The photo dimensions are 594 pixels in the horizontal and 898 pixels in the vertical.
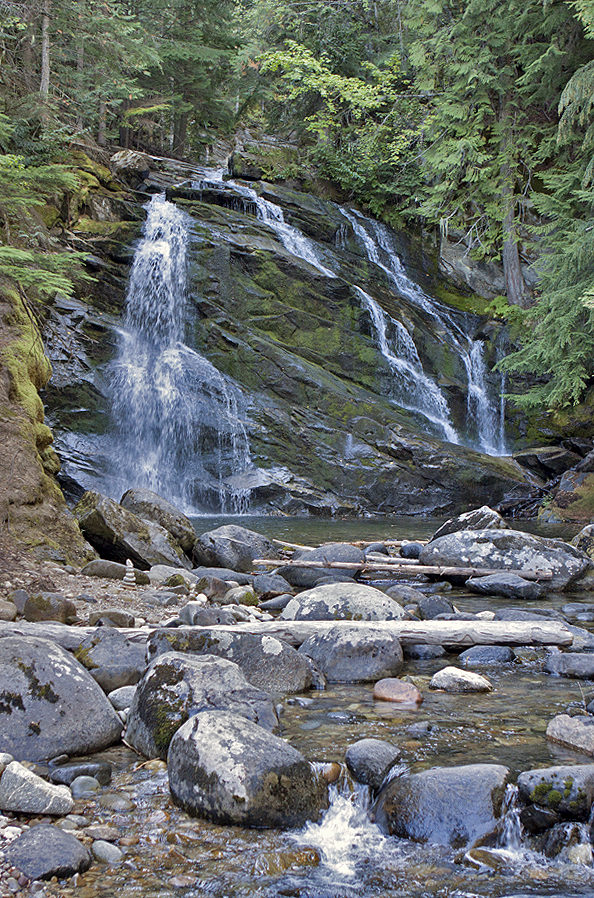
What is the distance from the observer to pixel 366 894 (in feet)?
7.22

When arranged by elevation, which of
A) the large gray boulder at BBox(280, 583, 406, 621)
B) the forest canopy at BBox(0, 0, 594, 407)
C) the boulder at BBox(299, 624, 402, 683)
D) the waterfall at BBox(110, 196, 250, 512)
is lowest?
the boulder at BBox(299, 624, 402, 683)

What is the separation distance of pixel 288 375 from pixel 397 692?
44.3 ft

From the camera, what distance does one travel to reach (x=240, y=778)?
2.56 m

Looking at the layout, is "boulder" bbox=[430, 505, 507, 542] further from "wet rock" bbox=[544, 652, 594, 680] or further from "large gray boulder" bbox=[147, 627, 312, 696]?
"large gray boulder" bbox=[147, 627, 312, 696]

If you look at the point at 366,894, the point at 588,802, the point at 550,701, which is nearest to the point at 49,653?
the point at 366,894

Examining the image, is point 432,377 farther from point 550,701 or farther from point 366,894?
point 366,894

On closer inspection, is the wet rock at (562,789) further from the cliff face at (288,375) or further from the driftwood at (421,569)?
the cliff face at (288,375)

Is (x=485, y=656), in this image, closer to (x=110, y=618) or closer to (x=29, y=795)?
(x=110, y=618)

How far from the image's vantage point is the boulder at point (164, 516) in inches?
327

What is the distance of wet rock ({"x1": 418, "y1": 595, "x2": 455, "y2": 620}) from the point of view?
19.0 ft

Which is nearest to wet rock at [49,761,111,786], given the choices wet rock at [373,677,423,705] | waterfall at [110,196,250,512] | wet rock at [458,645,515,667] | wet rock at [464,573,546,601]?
wet rock at [373,677,423,705]

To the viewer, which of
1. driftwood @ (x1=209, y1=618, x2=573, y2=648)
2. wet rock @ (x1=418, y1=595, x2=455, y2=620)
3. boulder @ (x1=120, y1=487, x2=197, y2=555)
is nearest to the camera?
driftwood @ (x1=209, y1=618, x2=573, y2=648)

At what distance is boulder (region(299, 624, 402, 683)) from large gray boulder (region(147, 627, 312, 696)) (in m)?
0.27

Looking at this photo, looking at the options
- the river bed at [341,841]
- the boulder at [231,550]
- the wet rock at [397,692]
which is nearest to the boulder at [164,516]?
the boulder at [231,550]
